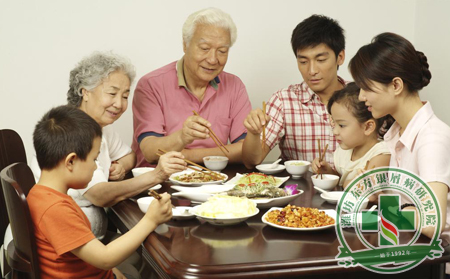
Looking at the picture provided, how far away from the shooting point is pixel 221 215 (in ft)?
4.91

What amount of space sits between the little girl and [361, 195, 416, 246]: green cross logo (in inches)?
21.4

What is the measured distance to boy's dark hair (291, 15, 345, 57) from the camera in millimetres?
2781

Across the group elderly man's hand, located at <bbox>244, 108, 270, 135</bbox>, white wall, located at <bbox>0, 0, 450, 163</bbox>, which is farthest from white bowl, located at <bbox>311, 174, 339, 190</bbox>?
white wall, located at <bbox>0, 0, 450, 163</bbox>

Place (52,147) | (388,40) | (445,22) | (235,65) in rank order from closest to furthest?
(52,147) → (388,40) → (445,22) → (235,65)

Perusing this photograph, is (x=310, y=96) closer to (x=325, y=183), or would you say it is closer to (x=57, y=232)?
(x=325, y=183)

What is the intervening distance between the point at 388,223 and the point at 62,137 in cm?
102

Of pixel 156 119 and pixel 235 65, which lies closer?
pixel 156 119

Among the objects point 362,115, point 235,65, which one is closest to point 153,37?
point 235,65

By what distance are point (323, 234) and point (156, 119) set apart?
1.58 m

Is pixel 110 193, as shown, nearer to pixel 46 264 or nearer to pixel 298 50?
pixel 46 264

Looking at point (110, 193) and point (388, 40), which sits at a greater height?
point (388, 40)

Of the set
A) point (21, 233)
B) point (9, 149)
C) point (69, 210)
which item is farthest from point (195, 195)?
point (9, 149)

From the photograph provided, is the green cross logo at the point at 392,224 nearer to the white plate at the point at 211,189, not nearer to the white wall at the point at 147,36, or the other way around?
the white plate at the point at 211,189

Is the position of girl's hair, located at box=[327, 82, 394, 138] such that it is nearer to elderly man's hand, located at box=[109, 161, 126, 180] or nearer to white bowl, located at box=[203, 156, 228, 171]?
white bowl, located at box=[203, 156, 228, 171]
